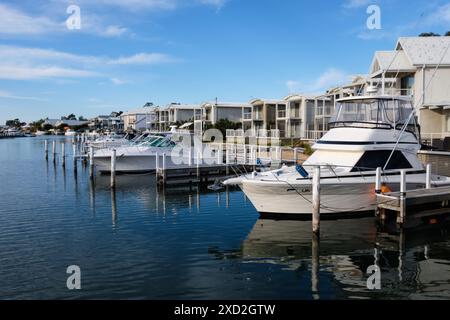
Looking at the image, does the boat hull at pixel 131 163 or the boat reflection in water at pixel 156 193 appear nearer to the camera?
the boat reflection in water at pixel 156 193

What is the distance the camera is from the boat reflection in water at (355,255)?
35.1 ft

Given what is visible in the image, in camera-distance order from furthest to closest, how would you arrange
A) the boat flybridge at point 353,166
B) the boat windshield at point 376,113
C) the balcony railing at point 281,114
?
1. the balcony railing at point 281,114
2. the boat windshield at point 376,113
3. the boat flybridge at point 353,166

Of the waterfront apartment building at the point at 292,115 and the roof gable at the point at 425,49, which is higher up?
the roof gable at the point at 425,49

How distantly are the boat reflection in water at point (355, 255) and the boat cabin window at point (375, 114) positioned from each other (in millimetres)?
4265

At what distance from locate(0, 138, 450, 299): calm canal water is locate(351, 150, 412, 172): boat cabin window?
2131mm

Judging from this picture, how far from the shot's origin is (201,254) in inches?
516

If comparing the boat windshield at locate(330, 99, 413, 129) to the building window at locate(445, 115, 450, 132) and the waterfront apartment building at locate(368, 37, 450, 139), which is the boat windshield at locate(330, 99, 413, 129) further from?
the building window at locate(445, 115, 450, 132)

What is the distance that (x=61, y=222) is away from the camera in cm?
1739

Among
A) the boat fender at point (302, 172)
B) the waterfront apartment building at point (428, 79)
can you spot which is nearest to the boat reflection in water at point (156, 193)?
the boat fender at point (302, 172)

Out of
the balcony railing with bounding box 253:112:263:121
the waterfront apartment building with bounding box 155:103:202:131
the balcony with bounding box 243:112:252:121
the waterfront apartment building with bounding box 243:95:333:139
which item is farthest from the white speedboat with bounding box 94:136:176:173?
the waterfront apartment building with bounding box 155:103:202:131

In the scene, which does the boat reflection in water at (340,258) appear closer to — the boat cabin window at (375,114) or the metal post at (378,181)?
the metal post at (378,181)

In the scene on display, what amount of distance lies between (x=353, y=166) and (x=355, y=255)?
16.7 feet

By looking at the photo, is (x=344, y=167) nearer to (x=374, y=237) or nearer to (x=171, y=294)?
(x=374, y=237)
